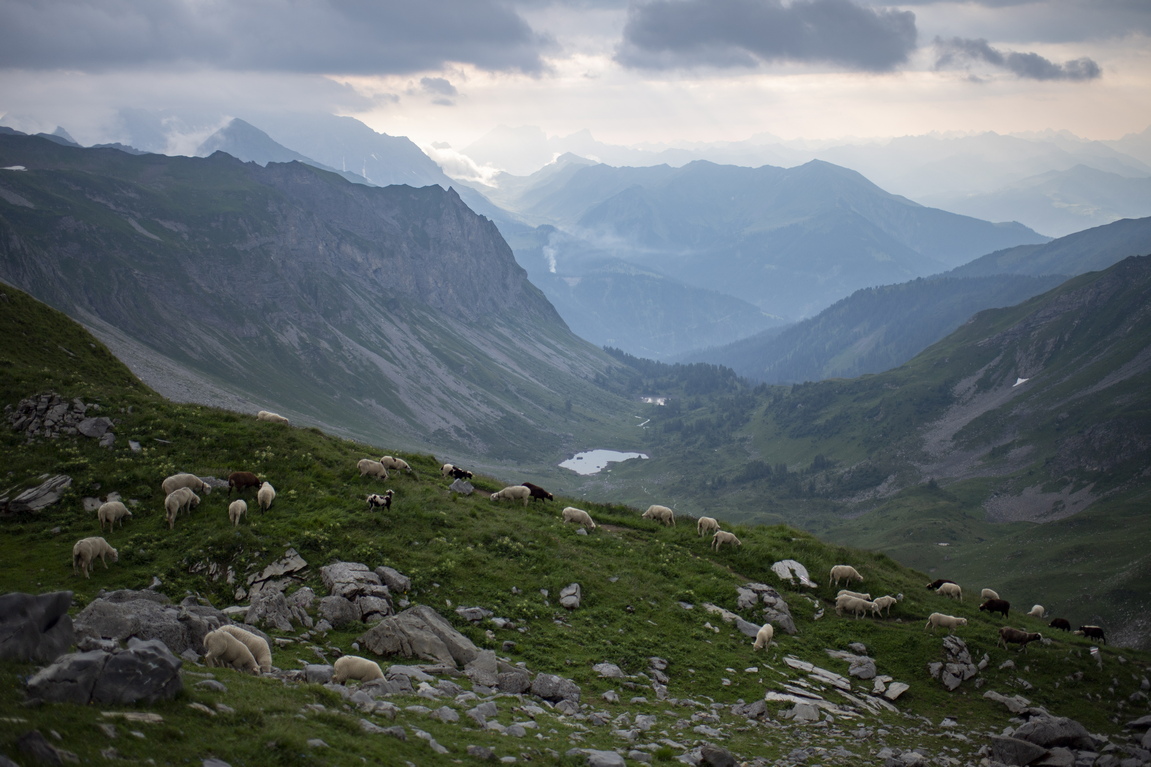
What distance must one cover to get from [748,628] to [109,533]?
79.6ft

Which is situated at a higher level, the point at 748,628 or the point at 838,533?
the point at 748,628

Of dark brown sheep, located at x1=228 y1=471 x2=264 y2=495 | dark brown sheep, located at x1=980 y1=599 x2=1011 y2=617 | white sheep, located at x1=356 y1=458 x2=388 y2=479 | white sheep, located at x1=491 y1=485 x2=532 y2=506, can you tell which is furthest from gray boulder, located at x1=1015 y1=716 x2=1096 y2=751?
dark brown sheep, located at x1=228 y1=471 x2=264 y2=495

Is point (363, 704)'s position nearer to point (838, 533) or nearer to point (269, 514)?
point (269, 514)

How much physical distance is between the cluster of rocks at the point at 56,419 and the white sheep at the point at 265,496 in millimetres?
7885

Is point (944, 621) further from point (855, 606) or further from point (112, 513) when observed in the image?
point (112, 513)

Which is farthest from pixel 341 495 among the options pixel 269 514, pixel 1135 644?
pixel 1135 644

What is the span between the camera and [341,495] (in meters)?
28.5

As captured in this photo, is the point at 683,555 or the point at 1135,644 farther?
the point at 1135,644

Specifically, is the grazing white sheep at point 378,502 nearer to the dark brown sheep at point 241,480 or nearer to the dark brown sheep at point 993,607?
the dark brown sheep at point 241,480

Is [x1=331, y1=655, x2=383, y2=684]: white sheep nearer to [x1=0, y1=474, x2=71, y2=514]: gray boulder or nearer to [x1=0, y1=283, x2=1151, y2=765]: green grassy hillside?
[x1=0, y1=283, x2=1151, y2=765]: green grassy hillside

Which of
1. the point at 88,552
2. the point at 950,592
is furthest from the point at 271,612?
the point at 950,592

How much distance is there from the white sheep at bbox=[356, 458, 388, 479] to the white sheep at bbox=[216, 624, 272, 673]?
44.4 feet

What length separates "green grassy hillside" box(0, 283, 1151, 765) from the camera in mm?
15867

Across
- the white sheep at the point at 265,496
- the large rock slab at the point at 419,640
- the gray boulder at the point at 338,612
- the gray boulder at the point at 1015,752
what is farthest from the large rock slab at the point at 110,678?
the gray boulder at the point at 1015,752
